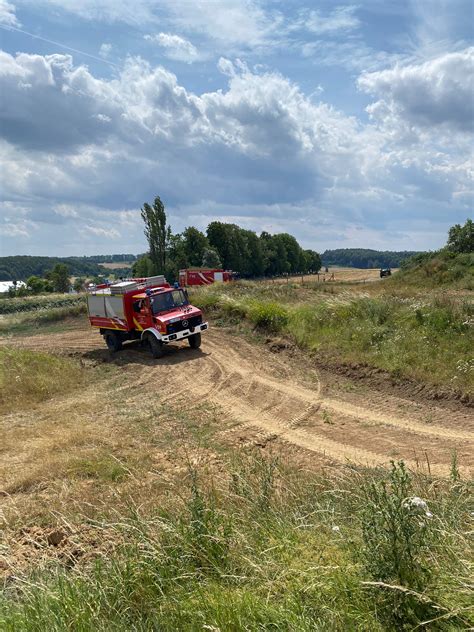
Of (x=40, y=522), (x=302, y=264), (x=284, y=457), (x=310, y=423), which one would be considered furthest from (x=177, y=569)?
(x=302, y=264)

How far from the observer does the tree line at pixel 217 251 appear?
6569cm

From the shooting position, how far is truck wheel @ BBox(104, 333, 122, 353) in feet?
63.1

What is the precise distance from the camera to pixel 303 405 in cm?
1142

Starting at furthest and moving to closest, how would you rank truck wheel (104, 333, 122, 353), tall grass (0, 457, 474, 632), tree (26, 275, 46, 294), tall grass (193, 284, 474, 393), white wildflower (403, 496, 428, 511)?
tree (26, 275, 46, 294) → truck wheel (104, 333, 122, 353) → tall grass (193, 284, 474, 393) → white wildflower (403, 496, 428, 511) → tall grass (0, 457, 474, 632)

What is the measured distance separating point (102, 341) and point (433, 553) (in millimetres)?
20199

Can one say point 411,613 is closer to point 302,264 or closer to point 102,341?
point 102,341

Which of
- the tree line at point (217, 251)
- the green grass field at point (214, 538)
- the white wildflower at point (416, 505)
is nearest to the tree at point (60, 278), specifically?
the tree line at point (217, 251)

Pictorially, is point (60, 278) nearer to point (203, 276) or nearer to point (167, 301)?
point (203, 276)

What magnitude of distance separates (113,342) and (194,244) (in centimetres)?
5738

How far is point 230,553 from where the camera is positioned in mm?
3922

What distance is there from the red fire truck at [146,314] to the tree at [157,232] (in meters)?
46.6

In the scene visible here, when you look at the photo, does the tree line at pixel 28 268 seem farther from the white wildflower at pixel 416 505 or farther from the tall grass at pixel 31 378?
the white wildflower at pixel 416 505

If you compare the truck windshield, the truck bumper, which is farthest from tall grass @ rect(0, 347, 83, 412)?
the truck windshield

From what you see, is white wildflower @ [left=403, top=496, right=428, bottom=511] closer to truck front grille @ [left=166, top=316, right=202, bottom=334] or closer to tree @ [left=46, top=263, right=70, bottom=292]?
truck front grille @ [left=166, top=316, right=202, bottom=334]
